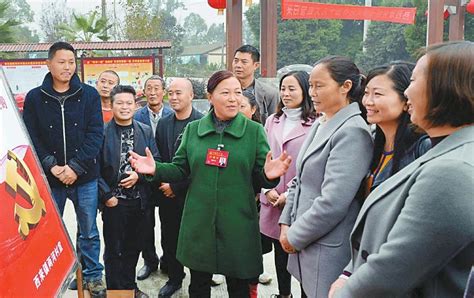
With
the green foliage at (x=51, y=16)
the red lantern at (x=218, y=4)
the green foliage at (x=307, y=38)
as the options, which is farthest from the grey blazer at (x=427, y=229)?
the green foliage at (x=51, y=16)

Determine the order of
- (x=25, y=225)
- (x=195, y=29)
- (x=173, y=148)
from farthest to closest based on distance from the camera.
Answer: (x=195, y=29) → (x=173, y=148) → (x=25, y=225)

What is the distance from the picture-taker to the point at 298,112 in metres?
2.76

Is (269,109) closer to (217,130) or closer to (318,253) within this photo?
(217,130)

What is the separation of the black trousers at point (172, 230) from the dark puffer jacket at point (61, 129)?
1.82ft

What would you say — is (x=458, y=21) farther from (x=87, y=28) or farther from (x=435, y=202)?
(x=87, y=28)

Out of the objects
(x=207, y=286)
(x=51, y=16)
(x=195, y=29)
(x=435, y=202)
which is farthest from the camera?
(x=195, y=29)

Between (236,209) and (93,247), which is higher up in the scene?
(236,209)

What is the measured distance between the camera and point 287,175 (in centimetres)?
273

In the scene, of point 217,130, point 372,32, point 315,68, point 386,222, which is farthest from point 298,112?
point 372,32

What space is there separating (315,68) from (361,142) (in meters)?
0.38

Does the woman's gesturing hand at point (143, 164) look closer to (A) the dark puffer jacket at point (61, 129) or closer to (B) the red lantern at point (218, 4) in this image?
(A) the dark puffer jacket at point (61, 129)

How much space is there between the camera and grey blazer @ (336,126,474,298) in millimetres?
1026

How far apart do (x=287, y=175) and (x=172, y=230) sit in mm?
920

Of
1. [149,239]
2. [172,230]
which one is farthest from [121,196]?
[149,239]
